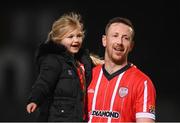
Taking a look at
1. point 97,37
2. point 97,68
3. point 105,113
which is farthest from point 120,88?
point 97,37

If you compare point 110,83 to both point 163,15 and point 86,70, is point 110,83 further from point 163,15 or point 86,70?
point 163,15

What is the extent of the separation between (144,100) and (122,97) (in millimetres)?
131

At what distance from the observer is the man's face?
10.3 feet

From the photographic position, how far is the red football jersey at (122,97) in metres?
3.06

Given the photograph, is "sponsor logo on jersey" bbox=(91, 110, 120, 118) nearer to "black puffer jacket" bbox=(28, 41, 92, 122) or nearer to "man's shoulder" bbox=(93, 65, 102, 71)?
"black puffer jacket" bbox=(28, 41, 92, 122)

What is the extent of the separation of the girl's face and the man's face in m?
0.39

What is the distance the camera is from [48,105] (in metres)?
3.35

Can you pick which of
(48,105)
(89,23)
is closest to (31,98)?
(48,105)

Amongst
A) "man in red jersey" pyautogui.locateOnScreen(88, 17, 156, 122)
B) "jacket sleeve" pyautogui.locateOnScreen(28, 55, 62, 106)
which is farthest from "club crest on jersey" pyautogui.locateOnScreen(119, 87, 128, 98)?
"jacket sleeve" pyautogui.locateOnScreen(28, 55, 62, 106)

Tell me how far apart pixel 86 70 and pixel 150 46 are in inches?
98.4

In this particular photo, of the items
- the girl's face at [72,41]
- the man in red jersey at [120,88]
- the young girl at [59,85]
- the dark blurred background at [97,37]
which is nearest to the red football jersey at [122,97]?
the man in red jersey at [120,88]

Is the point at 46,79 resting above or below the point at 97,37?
below

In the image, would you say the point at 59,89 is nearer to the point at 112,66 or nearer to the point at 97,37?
the point at 112,66

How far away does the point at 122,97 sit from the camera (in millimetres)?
3109
